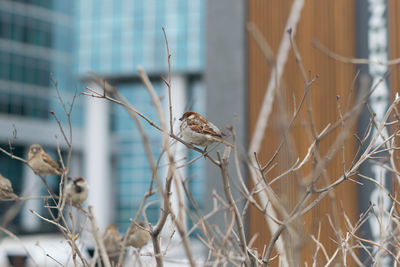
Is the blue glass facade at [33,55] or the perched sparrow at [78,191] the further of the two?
the blue glass facade at [33,55]

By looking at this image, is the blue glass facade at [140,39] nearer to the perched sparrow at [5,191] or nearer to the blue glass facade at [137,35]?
the blue glass facade at [137,35]

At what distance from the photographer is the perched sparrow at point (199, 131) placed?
2.50m

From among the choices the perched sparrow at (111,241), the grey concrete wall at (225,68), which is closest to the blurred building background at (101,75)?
the grey concrete wall at (225,68)

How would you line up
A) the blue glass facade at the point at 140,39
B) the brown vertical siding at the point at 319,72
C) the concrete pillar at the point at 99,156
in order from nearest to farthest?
the brown vertical siding at the point at 319,72
the blue glass facade at the point at 140,39
the concrete pillar at the point at 99,156

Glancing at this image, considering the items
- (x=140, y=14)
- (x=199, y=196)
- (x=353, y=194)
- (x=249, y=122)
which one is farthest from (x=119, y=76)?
(x=353, y=194)

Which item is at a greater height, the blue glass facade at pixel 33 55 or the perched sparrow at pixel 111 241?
the blue glass facade at pixel 33 55

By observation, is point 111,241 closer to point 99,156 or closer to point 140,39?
point 140,39

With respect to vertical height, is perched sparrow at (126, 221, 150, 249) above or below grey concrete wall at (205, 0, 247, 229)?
below

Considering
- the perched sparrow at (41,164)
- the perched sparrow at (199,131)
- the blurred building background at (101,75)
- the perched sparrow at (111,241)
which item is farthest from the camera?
the blurred building background at (101,75)

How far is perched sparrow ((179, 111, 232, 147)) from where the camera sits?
250 centimetres

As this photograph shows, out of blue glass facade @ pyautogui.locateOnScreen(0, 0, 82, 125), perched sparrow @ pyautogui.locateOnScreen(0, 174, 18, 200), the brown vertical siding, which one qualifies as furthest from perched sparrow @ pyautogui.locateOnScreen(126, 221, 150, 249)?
blue glass facade @ pyautogui.locateOnScreen(0, 0, 82, 125)

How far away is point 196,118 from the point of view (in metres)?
2.62

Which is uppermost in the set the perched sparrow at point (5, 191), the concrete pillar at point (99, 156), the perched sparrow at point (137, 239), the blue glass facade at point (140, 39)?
the blue glass facade at point (140, 39)

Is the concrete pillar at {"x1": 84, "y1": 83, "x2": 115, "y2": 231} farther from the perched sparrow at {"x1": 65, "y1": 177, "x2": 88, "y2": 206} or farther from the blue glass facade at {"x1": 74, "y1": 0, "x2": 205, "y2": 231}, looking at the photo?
the perched sparrow at {"x1": 65, "y1": 177, "x2": 88, "y2": 206}
